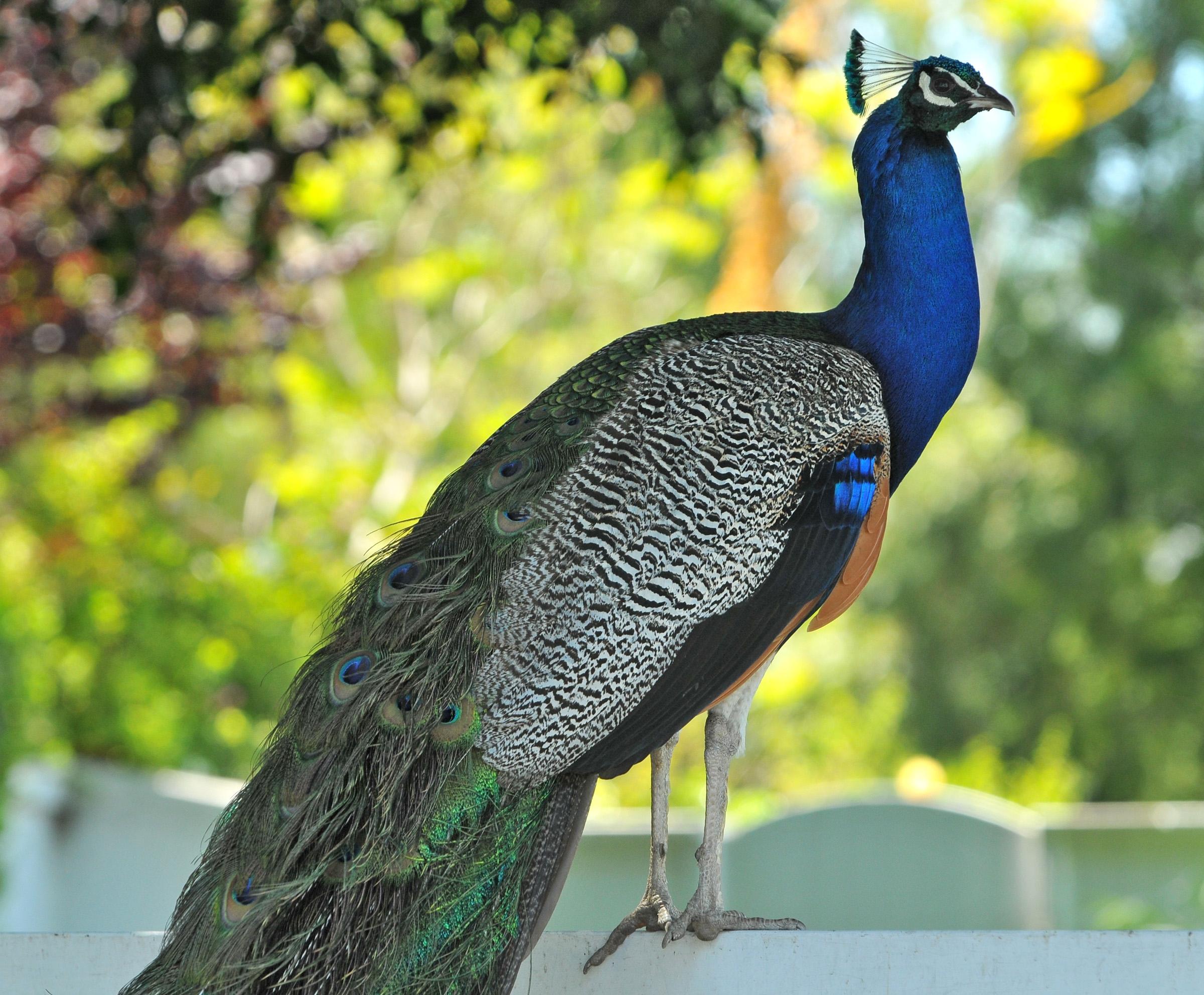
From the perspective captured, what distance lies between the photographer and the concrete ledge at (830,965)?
2137mm

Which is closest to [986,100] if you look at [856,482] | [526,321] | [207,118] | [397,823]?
[856,482]

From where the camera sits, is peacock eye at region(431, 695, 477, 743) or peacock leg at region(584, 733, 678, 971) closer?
peacock eye at region(431, 695, 477, 743)

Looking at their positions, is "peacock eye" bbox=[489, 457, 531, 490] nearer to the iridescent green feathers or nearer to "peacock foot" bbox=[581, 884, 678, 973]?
the iridescent green feathers

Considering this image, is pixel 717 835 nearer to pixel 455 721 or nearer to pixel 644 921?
pixel 644 921

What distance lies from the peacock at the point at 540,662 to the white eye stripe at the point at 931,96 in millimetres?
495

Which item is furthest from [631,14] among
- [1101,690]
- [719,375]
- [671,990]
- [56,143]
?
[1101,690]

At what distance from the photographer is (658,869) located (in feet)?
8.05

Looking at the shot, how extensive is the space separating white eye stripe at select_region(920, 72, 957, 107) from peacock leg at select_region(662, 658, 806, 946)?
1091 millimetres

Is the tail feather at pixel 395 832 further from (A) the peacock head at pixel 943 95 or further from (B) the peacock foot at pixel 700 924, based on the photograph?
(A) the peacock head at pixel 943 95

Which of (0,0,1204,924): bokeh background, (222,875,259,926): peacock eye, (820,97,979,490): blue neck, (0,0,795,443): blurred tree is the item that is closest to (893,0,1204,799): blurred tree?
(0,0,1204,924): bokeh background

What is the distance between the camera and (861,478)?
237 cm

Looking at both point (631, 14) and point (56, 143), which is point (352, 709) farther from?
point (56, 143)

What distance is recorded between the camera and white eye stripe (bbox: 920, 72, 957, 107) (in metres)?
2.65

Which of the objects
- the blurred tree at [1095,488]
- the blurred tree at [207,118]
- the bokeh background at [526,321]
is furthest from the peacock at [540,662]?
the blurred tree at [1095,488]
